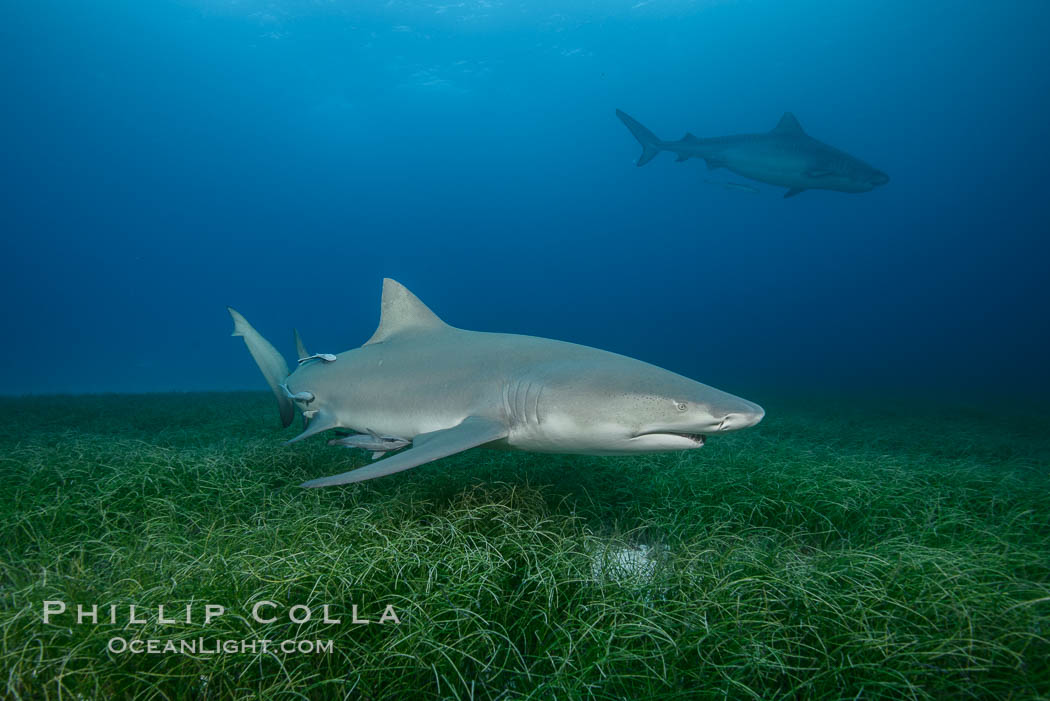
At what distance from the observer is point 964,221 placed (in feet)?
359

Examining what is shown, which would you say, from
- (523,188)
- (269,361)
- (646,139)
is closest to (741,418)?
(269,361)

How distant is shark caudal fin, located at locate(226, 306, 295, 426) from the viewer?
5.29 meters

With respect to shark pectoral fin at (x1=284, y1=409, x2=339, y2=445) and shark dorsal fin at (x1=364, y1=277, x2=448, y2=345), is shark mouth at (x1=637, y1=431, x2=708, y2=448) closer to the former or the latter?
shark dorsal fin at (x1=364, y1=277, x2=448, y2=345)

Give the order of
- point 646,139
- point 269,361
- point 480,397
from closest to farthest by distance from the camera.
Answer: point 480,397 → point 269,361 → point 646,139

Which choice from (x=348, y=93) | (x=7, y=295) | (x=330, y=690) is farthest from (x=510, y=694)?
(x=7, y=295)

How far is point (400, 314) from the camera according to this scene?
→ 5227mm

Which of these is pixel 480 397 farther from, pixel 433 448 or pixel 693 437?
pixel 693 437

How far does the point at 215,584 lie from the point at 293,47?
277ft

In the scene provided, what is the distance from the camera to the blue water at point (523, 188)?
56.1 m

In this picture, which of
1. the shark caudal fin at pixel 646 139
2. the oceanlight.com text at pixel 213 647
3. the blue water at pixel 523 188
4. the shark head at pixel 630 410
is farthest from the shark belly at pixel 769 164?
the blue water at pixel 523 188

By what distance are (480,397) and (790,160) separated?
14.6m

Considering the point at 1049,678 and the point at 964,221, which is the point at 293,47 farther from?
the point at 964,221

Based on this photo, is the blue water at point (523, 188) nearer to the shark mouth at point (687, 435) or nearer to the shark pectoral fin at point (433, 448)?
the shark mouth at point (687, 435)

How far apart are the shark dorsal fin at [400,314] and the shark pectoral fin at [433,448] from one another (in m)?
1.76
